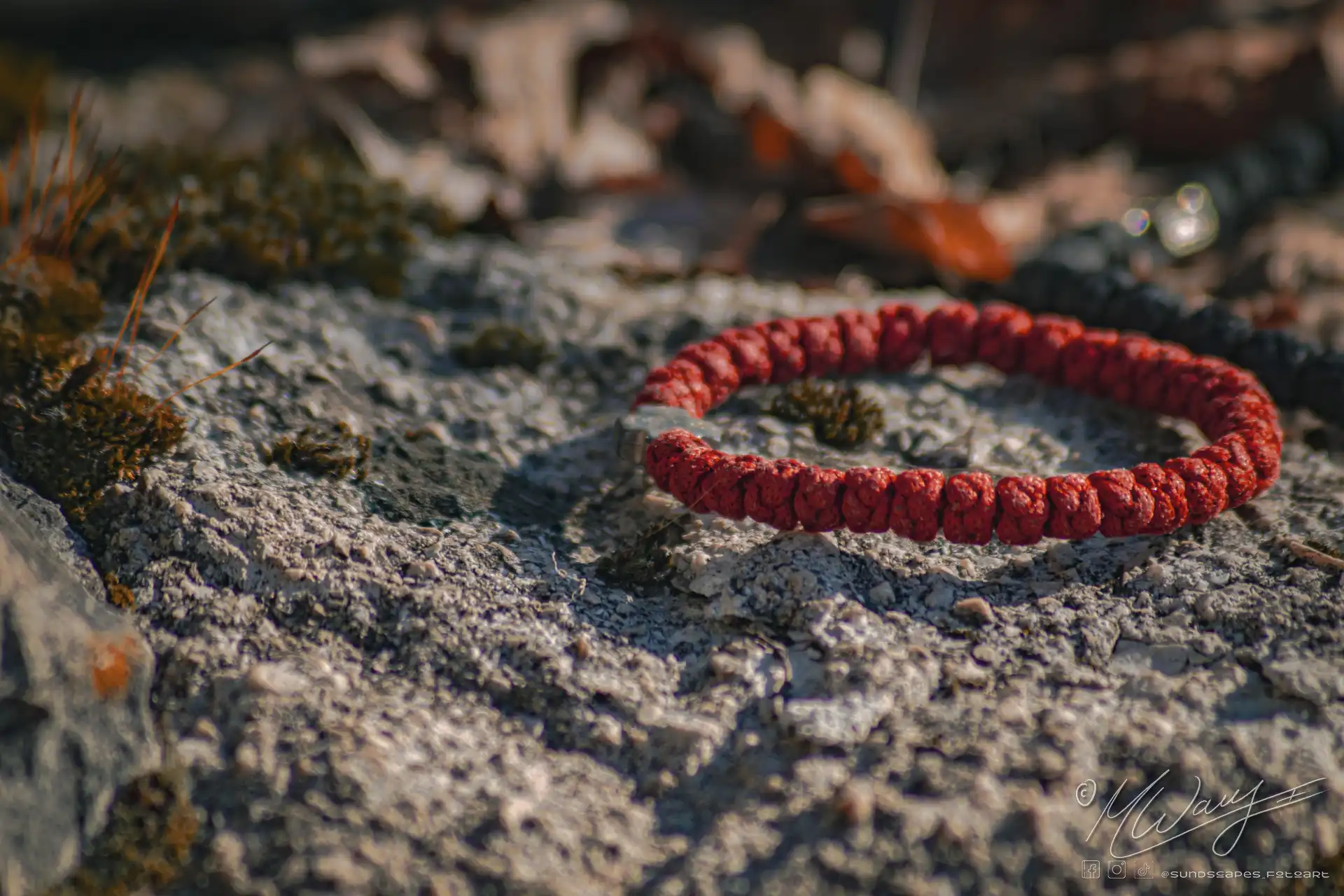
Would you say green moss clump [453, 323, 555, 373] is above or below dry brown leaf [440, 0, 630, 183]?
below

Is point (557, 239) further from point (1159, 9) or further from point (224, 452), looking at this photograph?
point (1159, 9)

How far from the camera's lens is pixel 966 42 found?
11.0m

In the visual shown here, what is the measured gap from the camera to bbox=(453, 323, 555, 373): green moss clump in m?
5.58

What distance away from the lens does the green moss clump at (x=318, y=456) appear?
450cm

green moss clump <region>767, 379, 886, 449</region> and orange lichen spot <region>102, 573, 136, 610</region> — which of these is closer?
orange lichen spot <region>102, 573, 136, 610</region>

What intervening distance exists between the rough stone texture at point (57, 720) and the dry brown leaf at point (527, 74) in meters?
5.57

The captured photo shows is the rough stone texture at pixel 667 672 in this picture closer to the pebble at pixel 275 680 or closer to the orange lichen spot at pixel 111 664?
the pebble at pixel 275 680

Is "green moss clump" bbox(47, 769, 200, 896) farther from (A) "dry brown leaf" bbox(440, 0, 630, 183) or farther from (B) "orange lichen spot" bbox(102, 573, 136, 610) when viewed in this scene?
(A) "dry brown leaf" bbox(440, 0, 630, 183)

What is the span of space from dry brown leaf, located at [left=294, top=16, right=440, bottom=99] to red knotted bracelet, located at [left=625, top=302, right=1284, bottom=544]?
442 cm

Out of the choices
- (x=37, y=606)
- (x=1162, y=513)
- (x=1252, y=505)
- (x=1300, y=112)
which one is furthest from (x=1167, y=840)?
(x=1300, y=112)

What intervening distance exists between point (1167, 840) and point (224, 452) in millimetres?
3696

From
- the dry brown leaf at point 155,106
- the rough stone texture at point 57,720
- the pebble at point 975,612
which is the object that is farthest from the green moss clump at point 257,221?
the pebble at point 975,612

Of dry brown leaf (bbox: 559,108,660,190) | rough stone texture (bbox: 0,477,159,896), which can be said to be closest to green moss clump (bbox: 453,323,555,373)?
rough stone texture (bbox: 0,477,159,896)

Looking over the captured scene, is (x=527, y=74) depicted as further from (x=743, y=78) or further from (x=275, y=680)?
(x=275, y=680)
